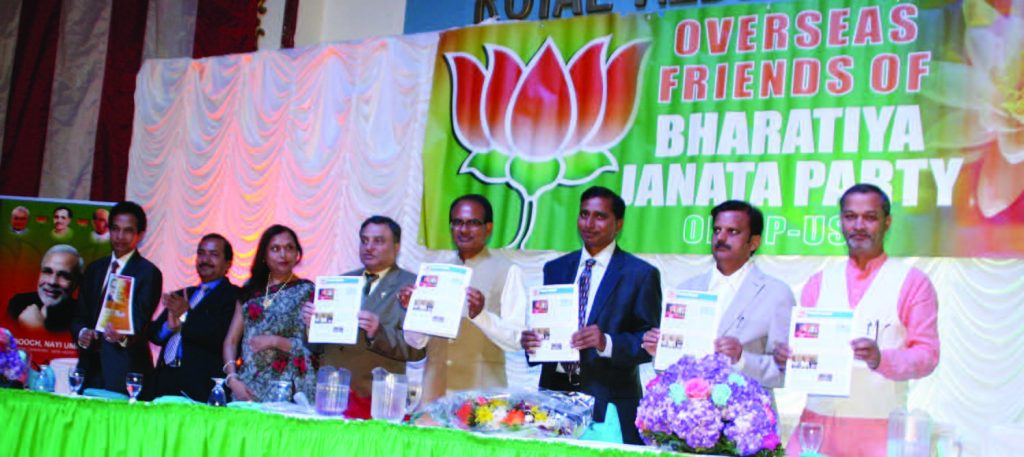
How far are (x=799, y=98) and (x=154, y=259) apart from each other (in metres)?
5.09

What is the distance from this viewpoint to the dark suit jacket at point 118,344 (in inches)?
272

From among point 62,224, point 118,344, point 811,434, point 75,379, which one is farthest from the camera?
point 62,224

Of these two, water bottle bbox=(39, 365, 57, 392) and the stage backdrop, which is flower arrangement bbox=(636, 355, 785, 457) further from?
the stage backdrop

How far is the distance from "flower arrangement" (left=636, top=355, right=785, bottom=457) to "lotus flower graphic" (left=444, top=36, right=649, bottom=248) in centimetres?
374

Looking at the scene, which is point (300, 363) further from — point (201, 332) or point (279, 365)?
point (201, 332)

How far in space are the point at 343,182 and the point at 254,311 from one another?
2464 mm

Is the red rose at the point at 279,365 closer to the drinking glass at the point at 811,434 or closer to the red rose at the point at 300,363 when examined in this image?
the red rose at the point at 300,363

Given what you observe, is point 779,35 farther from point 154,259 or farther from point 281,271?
point 154,259

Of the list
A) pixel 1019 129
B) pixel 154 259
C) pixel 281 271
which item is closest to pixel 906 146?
pixel 1019 129

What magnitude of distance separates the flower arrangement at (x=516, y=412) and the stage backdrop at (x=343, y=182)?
2.84 m

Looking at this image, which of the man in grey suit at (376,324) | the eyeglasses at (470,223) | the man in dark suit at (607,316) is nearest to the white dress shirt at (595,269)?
the man in dark suit at (607,316)

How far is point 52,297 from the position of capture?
8281 mm

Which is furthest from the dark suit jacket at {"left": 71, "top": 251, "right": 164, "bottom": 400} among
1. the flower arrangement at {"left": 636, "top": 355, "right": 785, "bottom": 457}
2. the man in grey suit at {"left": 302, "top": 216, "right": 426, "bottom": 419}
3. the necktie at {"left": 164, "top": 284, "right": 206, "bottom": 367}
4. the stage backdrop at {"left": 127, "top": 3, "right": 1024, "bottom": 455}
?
the flower arrangement at {"left": 636, "top": 355, "right": 785, "bottom": 457}

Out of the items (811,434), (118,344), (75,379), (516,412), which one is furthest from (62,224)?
(811,434)
